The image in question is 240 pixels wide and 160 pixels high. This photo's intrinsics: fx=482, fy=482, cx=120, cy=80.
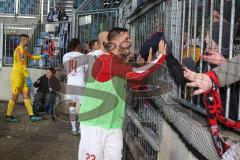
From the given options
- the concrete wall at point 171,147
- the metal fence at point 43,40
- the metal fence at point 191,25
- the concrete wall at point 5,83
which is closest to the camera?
the metal fence at point 191,25

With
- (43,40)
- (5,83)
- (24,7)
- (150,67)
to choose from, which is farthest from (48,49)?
(150,67)

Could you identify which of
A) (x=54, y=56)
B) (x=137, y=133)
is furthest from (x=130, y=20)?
(x=54, y=56)

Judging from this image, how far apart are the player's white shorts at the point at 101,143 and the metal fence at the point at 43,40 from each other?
8474mm

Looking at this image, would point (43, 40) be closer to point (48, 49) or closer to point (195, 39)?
point (48, 49)

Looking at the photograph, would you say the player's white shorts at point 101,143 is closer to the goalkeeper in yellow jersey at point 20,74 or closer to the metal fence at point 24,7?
the goalkeeper in yellow jersey at point 20,74

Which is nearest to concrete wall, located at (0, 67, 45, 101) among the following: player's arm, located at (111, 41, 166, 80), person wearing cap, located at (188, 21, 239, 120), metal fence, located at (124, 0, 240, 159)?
metal fence, located at (124, 0, 240, 159)

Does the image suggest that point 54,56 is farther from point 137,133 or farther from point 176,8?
point 176,8

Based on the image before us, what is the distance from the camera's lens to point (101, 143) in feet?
16.0

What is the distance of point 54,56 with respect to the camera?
14.0 m

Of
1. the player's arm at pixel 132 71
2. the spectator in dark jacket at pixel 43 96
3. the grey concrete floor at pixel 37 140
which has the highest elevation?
the player's arm at pixel 132 71

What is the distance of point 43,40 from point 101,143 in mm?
10473

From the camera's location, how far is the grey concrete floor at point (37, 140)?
307 inches

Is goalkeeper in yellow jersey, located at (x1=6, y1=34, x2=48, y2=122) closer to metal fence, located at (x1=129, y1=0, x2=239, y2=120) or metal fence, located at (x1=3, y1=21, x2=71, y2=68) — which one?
metal fence, located at (x1=3, y1=21, x2=71, y2=68)

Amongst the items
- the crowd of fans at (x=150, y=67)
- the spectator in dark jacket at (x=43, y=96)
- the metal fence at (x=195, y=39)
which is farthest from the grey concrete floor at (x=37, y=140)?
the crowd of fans at (x=150, y=67)
